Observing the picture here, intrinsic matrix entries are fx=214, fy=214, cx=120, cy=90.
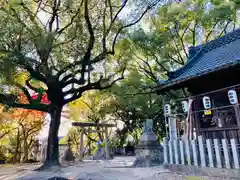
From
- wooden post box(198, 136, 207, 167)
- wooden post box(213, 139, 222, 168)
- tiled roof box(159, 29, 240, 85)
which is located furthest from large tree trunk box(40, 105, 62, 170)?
wooden post box(213, 139, 222, 168)

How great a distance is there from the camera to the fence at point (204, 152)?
17.1 ft

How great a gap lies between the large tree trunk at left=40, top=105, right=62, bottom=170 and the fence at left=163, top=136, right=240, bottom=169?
5.43 meters

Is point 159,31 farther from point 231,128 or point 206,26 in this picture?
point 231,128

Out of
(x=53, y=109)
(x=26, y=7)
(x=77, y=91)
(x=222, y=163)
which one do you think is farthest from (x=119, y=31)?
(x=222, y=163)

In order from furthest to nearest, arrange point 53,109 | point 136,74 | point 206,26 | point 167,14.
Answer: point 136,74 → point 206,26 → point 167,14 → point 53,109

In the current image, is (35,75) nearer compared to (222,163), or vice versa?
(222,163)

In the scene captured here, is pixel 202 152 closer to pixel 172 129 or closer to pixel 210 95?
pixel 172 129

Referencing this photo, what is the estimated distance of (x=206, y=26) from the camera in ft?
41.2

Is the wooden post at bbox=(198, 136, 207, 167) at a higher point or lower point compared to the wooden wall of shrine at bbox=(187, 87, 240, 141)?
lower

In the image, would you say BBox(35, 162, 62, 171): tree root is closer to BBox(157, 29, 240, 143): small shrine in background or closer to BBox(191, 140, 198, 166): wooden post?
BBox(157, 29, 240, 143): small shrine in background

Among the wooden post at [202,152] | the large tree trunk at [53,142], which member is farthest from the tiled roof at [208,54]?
the large tree trunk at [53,142]

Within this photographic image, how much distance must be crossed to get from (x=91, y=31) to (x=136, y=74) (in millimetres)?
5798

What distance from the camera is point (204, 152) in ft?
19.2

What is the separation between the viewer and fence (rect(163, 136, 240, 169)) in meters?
5.22
